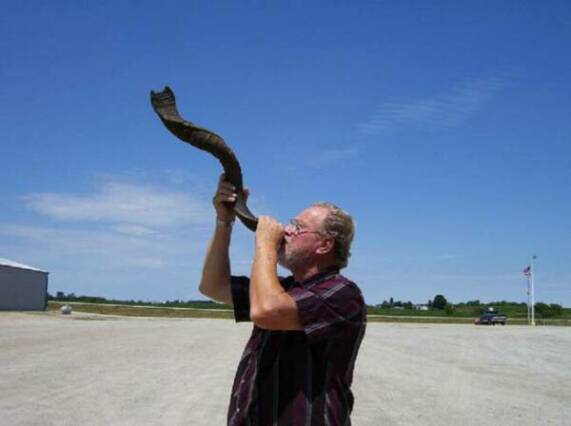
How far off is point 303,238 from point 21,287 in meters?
58.7

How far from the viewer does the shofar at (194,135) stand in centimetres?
331

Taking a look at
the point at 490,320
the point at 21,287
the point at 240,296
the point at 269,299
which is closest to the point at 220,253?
the point at 240,296

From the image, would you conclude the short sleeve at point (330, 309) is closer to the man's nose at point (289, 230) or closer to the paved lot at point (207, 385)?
the man's nose at point (289, 230)

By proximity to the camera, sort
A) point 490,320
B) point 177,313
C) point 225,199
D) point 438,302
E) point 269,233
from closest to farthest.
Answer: point 269,233
point 225,199
point 490,320
point 177,313
point 438,302

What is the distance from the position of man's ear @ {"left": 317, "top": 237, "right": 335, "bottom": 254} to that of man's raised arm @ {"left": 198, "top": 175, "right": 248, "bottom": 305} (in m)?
0.58

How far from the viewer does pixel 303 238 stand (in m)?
3.28

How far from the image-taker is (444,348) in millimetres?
26562

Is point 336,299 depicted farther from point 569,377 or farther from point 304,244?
point 569,377

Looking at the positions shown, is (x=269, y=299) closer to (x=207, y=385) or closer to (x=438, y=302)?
(x=207, y=385)

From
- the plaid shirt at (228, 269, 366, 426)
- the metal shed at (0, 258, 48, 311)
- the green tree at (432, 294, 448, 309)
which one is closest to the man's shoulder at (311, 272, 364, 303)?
the plaid shirt at (228, 269, 366, 426)

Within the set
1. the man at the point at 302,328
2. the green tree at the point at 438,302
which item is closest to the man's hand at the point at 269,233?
the man at the point at 302,328

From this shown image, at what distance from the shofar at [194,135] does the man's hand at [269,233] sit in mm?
148

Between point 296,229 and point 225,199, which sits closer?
point 296,229

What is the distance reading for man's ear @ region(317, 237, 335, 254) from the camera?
3.28 meters
